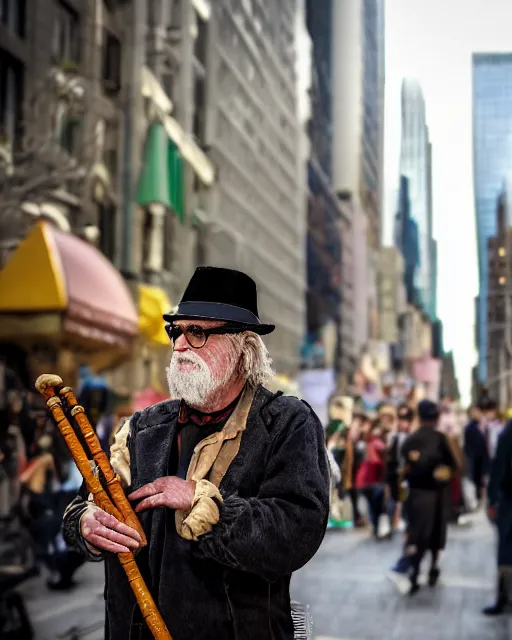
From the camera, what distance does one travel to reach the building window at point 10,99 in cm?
1058

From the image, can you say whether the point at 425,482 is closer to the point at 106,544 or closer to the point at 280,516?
the point at 280,516

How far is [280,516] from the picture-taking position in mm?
2662

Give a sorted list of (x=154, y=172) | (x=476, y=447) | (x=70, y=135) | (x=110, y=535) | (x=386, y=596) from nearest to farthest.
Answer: (x=110, y=535), (x=386, y=596), (x=70, y=135), (x=476, y=447), (x=154, y=172)

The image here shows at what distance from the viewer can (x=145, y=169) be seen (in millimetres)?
15453

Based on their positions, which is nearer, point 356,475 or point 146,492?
point 146,492

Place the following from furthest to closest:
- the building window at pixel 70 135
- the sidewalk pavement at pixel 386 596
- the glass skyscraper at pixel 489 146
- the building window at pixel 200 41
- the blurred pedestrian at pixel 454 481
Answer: the building window at pixel 200 41 < the blurred pedestrian at pixel 454 481 < the building window at pixel 70 135 < the glass skyscraper at pixel 489 146 < the sidewalk pavement at pixel 386 596

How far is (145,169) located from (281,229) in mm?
4908

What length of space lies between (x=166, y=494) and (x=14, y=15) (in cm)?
979

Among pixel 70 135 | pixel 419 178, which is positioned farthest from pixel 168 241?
pixel 419 178

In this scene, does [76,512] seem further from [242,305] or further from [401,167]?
[401,167]

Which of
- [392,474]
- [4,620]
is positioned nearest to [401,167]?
[392,474]

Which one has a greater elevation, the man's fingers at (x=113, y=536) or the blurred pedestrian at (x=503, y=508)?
the man's fingers at (x=113, y=536)

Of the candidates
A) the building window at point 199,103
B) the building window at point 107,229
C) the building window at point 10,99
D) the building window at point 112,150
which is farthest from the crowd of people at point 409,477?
the building window at point 199,103

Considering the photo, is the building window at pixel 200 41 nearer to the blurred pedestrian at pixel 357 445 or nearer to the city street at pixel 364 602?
the blurred pedestrian at pixel 357 445
